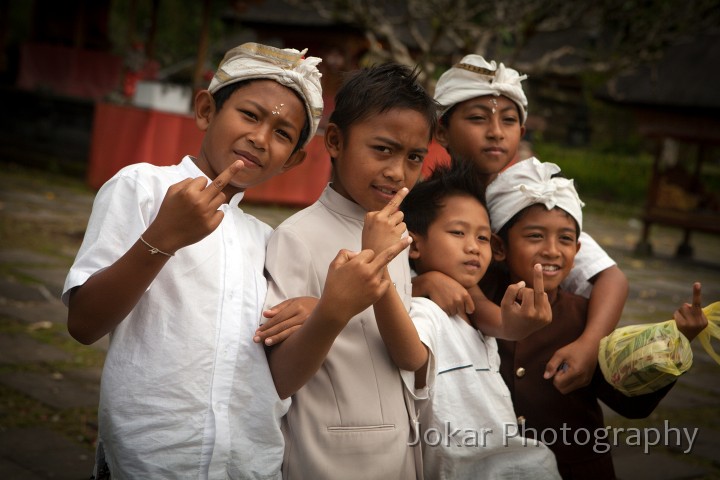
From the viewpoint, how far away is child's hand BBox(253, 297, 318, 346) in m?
1.83

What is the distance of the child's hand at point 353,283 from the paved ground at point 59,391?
65.6 inches

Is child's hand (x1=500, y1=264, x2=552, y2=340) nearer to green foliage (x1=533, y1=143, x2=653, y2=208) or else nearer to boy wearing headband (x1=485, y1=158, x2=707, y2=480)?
boy wearing headband (x1=485, y1=158, x2=707, y2=480)

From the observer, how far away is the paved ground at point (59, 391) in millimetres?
3119

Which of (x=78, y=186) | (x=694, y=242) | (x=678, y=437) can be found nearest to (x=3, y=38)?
(x=78, y=186)

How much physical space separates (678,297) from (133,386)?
7572mm

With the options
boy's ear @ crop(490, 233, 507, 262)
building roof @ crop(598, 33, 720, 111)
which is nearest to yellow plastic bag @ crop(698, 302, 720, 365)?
boy's ear @ crop(490, 233, 507, 262)

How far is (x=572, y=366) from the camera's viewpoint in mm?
2377

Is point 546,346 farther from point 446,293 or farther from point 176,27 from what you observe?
point 176,27

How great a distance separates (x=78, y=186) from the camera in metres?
10.8

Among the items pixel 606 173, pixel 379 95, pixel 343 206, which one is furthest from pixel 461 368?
pixel 606 173

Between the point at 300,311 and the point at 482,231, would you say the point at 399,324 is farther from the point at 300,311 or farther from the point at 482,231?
the point at 482,231

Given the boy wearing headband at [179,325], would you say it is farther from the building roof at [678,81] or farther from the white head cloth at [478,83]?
the building roof at [678,81]

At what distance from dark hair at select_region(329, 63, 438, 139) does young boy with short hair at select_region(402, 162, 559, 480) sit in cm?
26

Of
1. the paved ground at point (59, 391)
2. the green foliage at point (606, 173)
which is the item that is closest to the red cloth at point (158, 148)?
the paved ground at point (59, 391)
